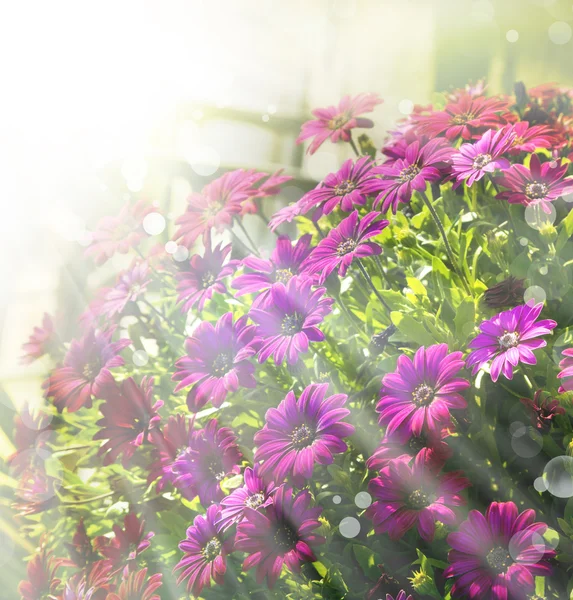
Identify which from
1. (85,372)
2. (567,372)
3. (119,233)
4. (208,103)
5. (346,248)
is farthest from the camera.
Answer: (208,103)

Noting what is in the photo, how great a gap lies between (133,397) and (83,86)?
162 centimetres

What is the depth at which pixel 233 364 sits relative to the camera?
61cm

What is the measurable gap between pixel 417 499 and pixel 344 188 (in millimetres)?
348

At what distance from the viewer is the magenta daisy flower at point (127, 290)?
29.5 inches

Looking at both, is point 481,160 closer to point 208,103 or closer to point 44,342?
point 44,342

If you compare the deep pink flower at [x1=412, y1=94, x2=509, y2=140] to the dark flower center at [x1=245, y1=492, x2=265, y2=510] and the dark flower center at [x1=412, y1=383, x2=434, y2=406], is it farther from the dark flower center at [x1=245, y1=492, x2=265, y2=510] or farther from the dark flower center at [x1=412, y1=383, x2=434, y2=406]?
the dark flower center at [x1=245, y1=492, x2=265, y2=510]

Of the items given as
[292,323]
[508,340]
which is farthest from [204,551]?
[508,340]

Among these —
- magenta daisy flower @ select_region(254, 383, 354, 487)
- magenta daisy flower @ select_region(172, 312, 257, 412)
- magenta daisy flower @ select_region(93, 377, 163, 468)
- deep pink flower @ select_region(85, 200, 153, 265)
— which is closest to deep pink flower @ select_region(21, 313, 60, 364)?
deep pink flower @ select_region(85, 200, 153, 265)

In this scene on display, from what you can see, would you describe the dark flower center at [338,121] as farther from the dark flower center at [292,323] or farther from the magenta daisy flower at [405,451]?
the magenta daisy flower at [405,451]

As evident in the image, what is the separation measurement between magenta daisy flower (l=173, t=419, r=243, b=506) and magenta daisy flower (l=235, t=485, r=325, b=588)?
83 millimetres

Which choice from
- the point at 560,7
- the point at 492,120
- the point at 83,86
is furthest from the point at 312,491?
the point at 560,7

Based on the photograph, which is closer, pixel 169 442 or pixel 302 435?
pixel 302 435

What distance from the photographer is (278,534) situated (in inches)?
21.1

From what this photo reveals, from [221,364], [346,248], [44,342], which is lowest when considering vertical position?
[44,342]
